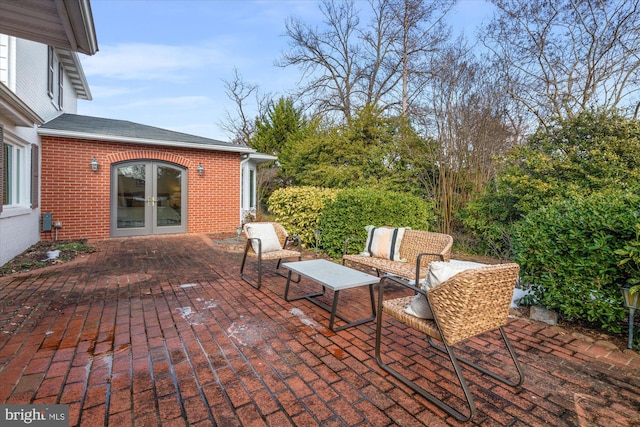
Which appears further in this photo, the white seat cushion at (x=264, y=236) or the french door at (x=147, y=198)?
the french door at (x=147, y=198)

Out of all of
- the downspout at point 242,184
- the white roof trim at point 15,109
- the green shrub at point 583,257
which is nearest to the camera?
the green shrub at point 583,257

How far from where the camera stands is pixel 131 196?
859cm

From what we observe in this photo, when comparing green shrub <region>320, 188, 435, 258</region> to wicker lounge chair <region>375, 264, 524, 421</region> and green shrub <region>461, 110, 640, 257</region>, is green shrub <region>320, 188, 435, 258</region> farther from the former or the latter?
wicker lounge chair <region>375, 264, 524, 421</region>

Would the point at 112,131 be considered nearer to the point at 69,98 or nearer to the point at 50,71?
Answer: the point at 50,71

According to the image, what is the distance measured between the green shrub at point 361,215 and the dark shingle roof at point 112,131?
4.72 meters

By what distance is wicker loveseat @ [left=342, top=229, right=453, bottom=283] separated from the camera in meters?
3.77

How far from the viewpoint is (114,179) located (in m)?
8.34

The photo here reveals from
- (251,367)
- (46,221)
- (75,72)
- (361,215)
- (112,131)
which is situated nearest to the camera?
(251,367)

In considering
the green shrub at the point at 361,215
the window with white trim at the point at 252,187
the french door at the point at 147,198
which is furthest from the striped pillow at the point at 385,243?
the window with white trim at the point at 252,187

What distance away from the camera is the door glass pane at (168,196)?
351 inches

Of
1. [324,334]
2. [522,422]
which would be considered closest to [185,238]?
[324,334]

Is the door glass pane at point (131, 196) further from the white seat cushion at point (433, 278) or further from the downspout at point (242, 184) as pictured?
the white seat cushion at point (433, 278)

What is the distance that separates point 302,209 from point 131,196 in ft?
15.9

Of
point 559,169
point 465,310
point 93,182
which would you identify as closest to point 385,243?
point 465,310
